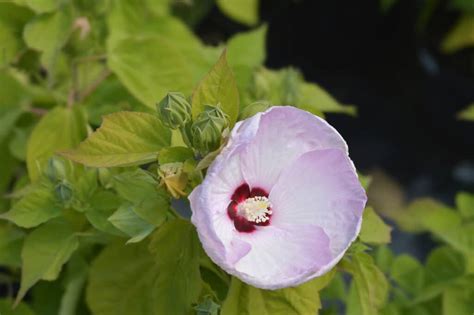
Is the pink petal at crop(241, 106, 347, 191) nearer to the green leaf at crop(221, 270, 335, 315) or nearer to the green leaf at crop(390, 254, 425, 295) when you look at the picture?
the green leaf at crop(221, 270, 335, 315)

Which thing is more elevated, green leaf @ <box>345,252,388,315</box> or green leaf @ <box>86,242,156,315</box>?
green leaf @ <box>345,252,388,315</box>

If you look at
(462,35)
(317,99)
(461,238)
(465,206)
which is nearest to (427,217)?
(465,206)

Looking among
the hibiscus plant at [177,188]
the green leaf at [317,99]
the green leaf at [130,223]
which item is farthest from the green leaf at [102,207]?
the green leaf at [317,99]

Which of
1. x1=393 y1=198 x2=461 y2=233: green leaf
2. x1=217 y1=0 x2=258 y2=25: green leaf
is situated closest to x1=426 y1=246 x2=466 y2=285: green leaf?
x1=393 y1=198 x2=461 y2=233: green leaf

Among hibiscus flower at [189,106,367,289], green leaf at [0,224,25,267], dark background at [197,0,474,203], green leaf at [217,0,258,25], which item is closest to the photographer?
hibiscus flower at [189,106,367,289]

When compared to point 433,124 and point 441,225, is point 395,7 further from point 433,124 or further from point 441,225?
point 441,225

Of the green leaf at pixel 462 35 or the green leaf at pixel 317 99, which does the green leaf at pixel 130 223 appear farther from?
the green leaf at pixel 462 35

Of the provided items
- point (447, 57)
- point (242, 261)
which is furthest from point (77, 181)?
point (447, 57)
